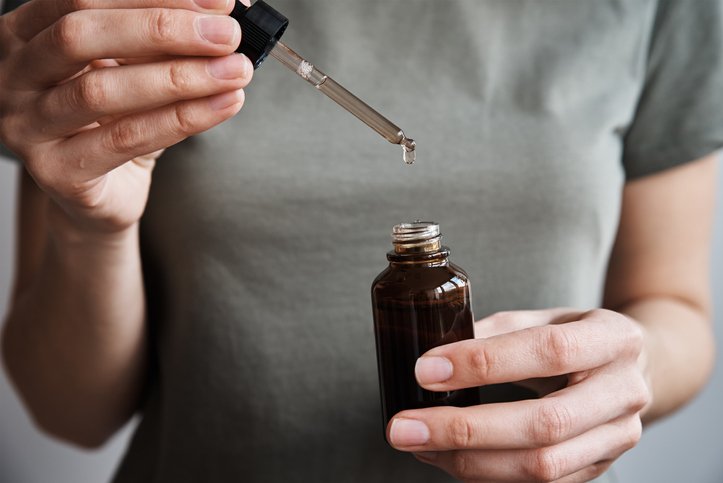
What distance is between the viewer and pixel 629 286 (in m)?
1.04

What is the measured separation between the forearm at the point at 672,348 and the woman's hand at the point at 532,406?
23 centimetres

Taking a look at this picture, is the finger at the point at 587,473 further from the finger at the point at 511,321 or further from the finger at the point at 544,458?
the finger at the point at 511,321

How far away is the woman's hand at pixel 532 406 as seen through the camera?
2.02 ft

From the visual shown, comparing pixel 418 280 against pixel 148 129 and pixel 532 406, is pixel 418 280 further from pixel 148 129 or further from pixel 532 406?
pixel 148 129

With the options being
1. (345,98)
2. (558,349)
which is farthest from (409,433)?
(345,98)

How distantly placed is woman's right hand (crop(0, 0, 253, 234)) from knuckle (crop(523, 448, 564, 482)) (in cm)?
41

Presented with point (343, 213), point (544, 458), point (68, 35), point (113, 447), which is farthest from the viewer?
point (113, 447)

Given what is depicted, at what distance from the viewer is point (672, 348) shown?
931 mm

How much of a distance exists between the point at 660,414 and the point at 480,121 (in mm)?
463

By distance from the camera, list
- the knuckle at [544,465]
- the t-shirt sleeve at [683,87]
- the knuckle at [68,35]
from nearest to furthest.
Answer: the knuckle at [68,35] → the knuckle at [544,465] → the t-shirt sleeve at [683,87]

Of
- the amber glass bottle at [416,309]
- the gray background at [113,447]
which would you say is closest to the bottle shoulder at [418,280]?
the amber glass bottle at [416,309]

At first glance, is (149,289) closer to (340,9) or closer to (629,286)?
(340,9)

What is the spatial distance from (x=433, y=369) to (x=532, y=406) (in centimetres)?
10

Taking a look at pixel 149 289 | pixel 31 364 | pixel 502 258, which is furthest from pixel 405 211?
pixel 31 364
